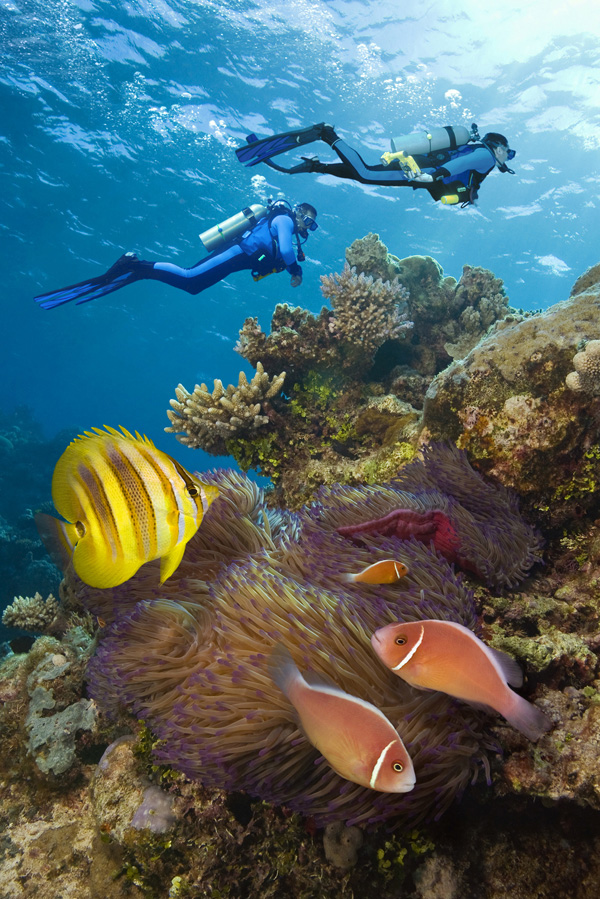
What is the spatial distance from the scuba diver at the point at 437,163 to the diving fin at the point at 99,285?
11.4ft

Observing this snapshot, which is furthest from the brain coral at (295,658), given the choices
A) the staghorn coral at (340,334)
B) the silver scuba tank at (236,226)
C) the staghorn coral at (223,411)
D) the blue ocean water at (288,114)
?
the blue ocean water at (288,114)

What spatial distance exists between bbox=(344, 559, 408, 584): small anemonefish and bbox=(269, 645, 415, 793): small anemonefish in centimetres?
76

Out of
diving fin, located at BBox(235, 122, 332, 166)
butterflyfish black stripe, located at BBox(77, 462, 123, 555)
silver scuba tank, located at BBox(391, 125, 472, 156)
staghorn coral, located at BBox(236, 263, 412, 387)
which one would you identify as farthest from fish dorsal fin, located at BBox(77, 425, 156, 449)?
diving fin, located at BBox(235, 122, 332, 166)

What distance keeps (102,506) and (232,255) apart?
7564 mm

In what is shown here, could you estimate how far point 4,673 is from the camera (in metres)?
3.84

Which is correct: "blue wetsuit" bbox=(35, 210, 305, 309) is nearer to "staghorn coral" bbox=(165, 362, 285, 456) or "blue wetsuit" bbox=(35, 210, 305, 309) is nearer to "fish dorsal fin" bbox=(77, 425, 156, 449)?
"staghorn coral" bbox=(165, 362, 285, 456)

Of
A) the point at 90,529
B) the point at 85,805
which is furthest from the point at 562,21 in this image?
the point at 85,805

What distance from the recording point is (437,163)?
6.39 meters

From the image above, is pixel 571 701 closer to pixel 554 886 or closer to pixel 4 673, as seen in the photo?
pixel 554 886

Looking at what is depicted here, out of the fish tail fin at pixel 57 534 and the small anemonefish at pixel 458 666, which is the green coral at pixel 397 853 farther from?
the fish tail fin at pixel 57 534

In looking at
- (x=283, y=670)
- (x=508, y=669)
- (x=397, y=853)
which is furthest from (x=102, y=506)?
(x=397, y=853)

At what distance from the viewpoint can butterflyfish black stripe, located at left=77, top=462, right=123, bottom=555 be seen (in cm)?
162

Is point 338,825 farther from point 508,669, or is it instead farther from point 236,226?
point 236,226

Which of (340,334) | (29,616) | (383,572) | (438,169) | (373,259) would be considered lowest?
(383,572)
